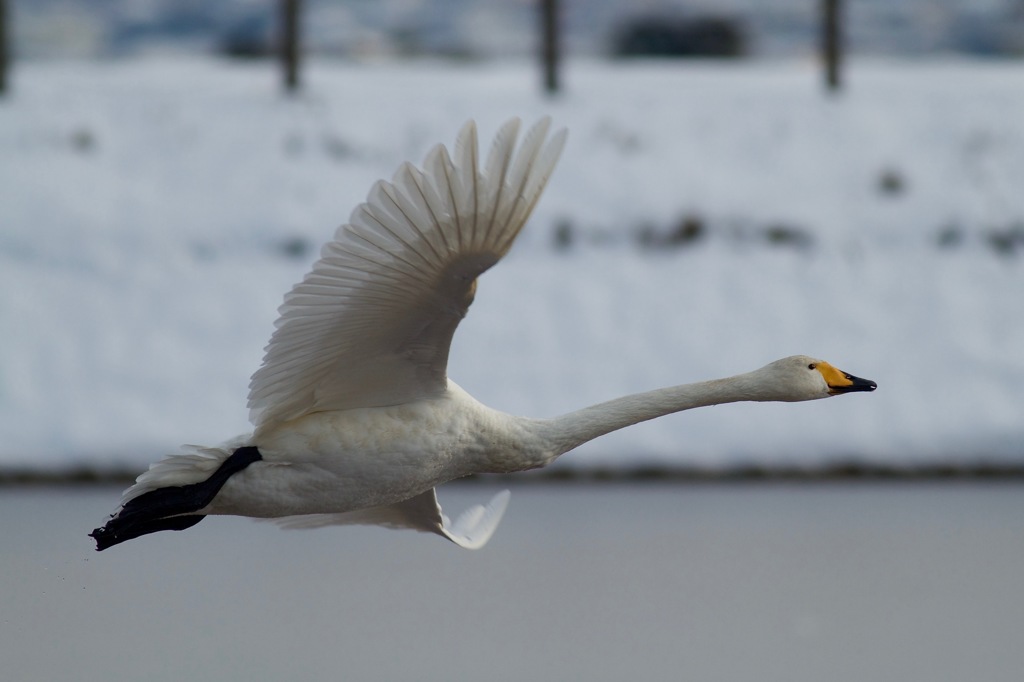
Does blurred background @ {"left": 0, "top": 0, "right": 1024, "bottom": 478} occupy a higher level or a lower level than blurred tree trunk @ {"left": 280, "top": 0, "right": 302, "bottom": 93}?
lower

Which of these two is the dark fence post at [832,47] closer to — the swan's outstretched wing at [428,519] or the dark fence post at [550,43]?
the dark fence post at [550,43]

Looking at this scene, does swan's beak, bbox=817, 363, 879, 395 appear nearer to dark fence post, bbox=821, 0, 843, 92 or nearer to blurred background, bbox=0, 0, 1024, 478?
blurred background, bbox=0, 0, 1024, 478

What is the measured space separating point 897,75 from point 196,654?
8.59 m

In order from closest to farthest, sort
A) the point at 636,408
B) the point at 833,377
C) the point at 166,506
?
the point at 166,506
the point at 636,408
the point at 833,377

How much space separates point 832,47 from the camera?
1173cm

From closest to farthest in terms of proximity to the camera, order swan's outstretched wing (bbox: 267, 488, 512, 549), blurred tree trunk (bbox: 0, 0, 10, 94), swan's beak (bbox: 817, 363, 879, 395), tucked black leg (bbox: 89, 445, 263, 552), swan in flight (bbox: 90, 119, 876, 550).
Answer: swan in flight (bbox: 90, 119, 876, 550)
tucked black leg (bbox: 89, 445, 263, 552)
swan's beak (bbox: 817, 363, 879, 395)
swan's outstretched wing (bbox: 267, 488, 512, 549)
blurred tree trunk (bbox: 0, 0, 10, 94)

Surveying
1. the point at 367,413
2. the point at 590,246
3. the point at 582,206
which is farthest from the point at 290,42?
the point at 367,413

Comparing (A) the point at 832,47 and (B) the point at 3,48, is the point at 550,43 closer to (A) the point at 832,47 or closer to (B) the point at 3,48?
(A) the point at 832,47

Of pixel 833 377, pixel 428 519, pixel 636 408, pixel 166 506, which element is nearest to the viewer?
pixel 166 506

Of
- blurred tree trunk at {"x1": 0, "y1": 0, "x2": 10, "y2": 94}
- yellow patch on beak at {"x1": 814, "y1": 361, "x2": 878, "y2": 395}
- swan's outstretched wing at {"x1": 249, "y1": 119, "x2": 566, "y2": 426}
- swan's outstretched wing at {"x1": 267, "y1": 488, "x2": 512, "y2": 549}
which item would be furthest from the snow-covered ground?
swan's outstretched wing at {"x1": 249, "y1": 119, "x2": 566, "y2": 426}

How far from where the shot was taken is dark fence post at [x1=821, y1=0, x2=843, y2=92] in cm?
1163

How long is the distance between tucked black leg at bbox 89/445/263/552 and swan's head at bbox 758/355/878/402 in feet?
4.93

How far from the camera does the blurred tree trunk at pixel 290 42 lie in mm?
11273

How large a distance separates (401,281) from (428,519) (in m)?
1.16
